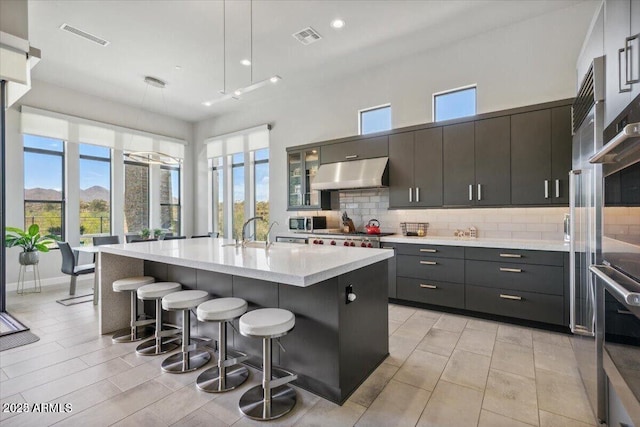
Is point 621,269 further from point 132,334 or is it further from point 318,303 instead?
point 132,334

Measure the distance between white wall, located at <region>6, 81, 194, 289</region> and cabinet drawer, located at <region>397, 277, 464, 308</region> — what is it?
5.90m

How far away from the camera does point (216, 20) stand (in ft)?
11.9

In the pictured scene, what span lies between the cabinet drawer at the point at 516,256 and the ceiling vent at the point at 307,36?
3336 millimetres

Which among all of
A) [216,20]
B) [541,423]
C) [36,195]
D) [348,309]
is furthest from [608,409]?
[36,195]

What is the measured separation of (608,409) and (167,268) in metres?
3.59

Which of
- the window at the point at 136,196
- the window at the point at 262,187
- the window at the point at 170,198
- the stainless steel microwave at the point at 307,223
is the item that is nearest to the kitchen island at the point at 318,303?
the stainless steel microwave at the point at 307,223

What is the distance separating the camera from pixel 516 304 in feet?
10.7

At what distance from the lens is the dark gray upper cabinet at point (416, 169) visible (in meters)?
4.05

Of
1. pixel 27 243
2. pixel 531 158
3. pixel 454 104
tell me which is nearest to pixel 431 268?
pixel 531 158

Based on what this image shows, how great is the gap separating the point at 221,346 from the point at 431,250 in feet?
8.88

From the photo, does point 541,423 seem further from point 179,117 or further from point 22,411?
point 179,117

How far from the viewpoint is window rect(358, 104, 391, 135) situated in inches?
194

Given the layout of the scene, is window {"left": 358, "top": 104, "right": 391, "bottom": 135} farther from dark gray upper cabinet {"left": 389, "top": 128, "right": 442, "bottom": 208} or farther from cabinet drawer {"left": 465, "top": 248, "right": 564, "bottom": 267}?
cabinet drawer {"left": 465, "top": 248, "right": 564, "bottom": 267}

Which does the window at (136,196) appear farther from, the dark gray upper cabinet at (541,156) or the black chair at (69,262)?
the dark gray upper cabinet at (541,156)
